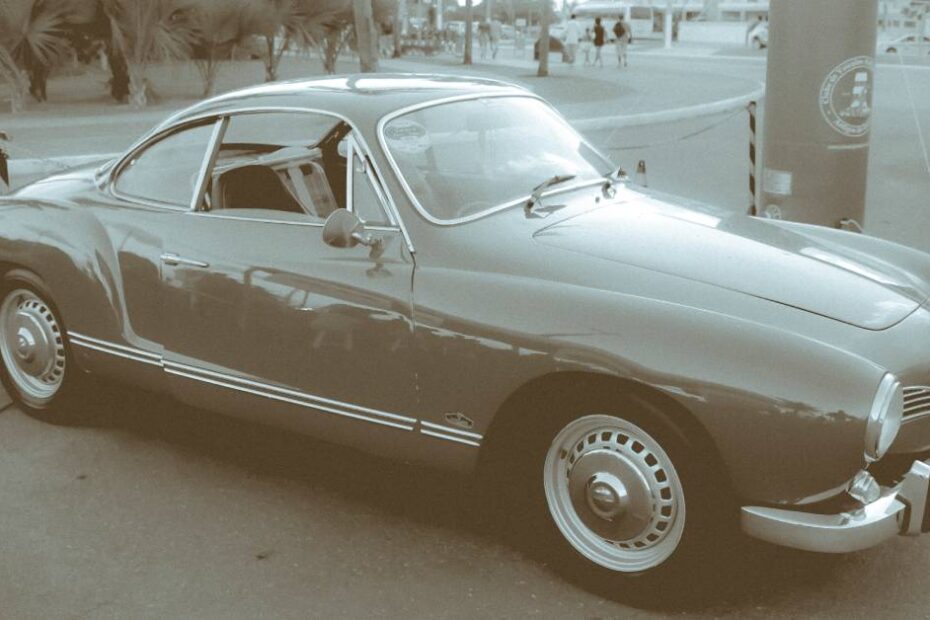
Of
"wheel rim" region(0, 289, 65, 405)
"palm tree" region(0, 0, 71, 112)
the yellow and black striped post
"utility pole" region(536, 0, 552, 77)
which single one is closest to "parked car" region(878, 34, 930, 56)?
"utility pole" region(536, 0, 552, 77)

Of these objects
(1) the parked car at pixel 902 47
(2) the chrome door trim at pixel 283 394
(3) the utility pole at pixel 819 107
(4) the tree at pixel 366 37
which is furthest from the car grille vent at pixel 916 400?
(1) the parked car at pixel 902 47

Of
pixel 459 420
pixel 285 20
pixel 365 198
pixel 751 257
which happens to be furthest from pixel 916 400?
pixel 285 20

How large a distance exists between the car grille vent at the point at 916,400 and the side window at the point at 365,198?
185 cm

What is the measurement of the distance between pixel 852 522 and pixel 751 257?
1.10 meters

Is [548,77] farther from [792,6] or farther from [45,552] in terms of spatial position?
[45,552]

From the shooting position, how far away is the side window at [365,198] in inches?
161

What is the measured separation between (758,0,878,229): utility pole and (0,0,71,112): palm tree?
14.6 m

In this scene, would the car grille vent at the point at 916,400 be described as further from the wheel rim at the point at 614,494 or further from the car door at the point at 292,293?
the car door at the point at 292,293

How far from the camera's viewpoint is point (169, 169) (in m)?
4.92

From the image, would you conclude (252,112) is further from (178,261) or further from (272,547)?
(272,547)

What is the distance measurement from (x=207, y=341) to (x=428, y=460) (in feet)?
3.62

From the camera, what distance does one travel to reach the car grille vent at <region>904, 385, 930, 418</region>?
11.2 ft

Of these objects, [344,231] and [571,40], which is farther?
[571,40]

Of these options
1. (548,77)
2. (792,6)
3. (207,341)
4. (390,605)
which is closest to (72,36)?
(548,77)
